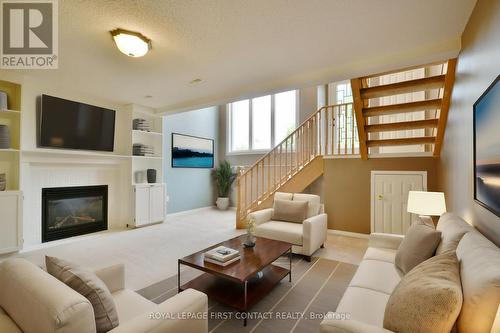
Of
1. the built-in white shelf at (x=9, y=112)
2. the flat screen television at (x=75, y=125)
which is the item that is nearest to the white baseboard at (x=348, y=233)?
the flat screen television at (x=75, y=125)

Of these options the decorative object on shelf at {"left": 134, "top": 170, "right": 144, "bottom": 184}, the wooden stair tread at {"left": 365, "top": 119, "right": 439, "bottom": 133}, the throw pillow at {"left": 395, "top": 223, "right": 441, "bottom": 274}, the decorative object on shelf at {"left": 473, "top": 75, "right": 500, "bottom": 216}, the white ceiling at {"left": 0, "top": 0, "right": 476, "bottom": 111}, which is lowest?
the throw pillow at {"left": 395, "top": 223, "right": 441, "bottom": 274}

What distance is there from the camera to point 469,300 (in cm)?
95

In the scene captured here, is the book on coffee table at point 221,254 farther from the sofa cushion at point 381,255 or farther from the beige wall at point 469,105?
the beige wall at point 469,105

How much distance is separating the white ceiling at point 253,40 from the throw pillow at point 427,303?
1.92 meters

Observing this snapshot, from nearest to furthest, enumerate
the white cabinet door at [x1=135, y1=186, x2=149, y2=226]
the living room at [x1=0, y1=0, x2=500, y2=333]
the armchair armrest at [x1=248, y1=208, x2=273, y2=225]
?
the living room at [x1=0, y1=0, x2=500, y2=333], the armchair armrest at [x1=248, y1=208, x2=273, y2=225], the white cabinet door at [x1=135, y1=186, x2=149, y2=226]

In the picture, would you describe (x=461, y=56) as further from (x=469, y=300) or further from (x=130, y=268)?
(x=130, y=268)

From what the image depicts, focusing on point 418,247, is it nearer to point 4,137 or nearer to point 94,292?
point 94,292

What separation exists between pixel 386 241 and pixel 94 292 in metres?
2.52

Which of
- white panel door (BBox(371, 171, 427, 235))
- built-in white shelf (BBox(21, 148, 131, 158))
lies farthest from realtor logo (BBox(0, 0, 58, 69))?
white panel door (BBox(371, 171, 427, 235))

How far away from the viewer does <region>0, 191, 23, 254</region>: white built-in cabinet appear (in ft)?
10.2

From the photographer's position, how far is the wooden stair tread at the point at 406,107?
3087mm

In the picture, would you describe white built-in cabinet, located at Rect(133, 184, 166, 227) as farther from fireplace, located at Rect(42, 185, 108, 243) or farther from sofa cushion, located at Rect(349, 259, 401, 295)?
sofa cushion, located at Rect(349, 259, 401, 295)

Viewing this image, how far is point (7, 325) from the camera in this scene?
1.03m

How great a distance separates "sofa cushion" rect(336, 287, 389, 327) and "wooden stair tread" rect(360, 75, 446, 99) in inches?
101
